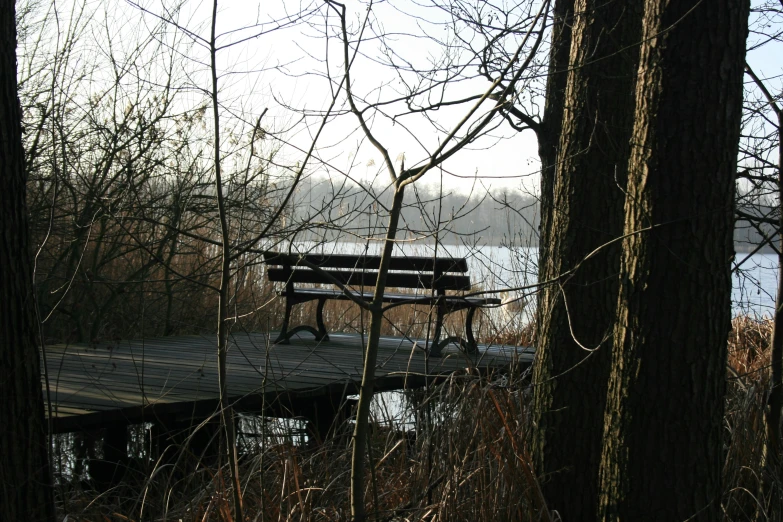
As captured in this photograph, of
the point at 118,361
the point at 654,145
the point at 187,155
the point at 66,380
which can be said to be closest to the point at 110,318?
the point at 187,155

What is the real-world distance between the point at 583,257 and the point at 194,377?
278 cm

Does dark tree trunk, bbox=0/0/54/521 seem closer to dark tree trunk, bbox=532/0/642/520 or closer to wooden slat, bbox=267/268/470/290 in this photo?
dark tree trunk, bbox=532/0/642/520

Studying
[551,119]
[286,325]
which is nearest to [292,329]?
[286,325]

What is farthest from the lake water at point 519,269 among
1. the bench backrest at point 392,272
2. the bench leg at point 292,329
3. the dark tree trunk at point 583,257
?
the bench leg at point 292,329

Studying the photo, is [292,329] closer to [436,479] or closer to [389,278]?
[389,278]

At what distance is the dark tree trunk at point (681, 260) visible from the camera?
8.16 feet

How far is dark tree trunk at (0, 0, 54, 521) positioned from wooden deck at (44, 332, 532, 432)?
14.6 inches

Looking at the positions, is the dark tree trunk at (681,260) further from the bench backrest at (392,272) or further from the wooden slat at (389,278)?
the wooden slat at (389,278)

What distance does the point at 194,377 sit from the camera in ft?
16.5

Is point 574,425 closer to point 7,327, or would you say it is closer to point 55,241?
point 7,327

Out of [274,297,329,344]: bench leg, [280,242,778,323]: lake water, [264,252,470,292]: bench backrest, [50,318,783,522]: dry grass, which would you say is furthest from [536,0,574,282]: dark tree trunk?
[274,297,329,344]: bench leg

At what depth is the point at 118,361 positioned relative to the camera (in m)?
5.61

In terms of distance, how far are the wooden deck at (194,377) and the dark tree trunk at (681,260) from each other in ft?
2.47

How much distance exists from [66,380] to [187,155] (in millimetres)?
4235
